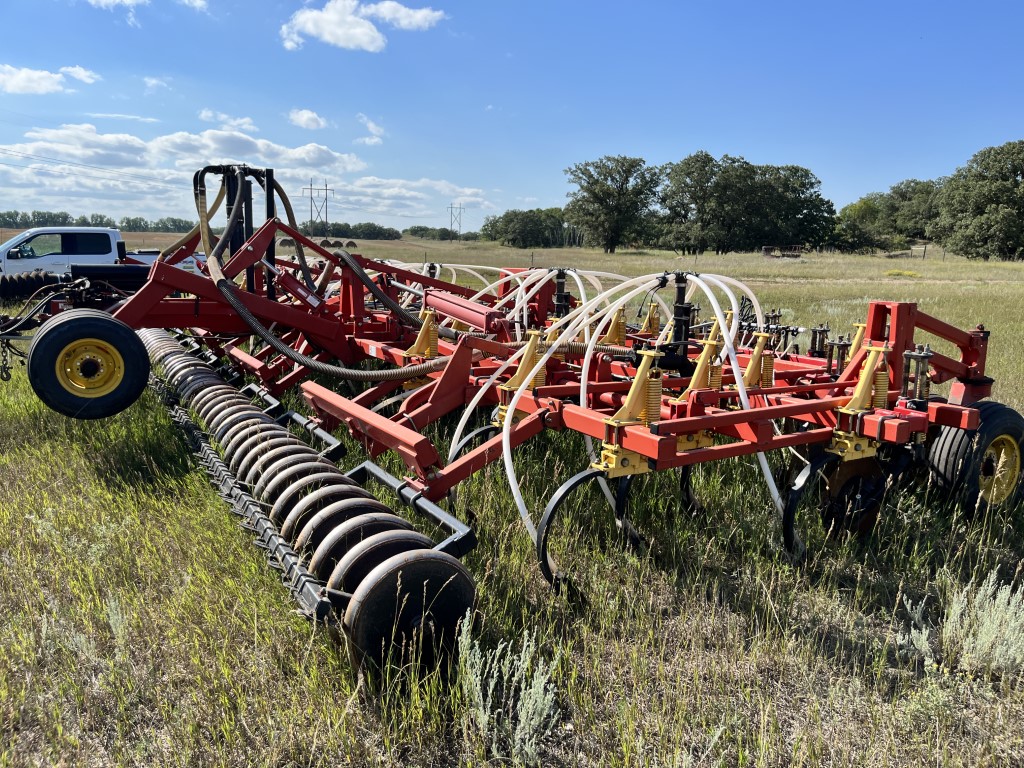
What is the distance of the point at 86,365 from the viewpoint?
4590 mm

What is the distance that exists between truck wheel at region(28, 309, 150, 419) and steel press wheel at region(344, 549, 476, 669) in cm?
301

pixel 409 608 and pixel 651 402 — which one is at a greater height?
pixel 651 402

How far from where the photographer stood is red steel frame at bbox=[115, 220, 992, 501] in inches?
132

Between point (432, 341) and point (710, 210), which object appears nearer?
point (432, 341)

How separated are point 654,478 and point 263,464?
244cm

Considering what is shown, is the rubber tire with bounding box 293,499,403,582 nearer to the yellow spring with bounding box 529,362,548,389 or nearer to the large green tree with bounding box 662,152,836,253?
the yellow spring with bounding box 529,362,548,389

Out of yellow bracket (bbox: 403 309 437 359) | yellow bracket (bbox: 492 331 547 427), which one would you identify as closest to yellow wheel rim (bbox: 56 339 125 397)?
yellow bracket (bbox: 403 309 437 359)

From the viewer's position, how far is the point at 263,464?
352cm

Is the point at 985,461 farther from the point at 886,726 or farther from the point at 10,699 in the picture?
the point at 10,699

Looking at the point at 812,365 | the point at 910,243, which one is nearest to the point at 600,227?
the point at 910,243

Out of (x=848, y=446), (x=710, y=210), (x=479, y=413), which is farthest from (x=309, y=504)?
(x=710, y=210)

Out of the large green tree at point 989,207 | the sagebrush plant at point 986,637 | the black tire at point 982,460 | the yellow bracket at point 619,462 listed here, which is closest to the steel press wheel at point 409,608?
the yellow bracket at point 619,462

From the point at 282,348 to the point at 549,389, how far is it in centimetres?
238

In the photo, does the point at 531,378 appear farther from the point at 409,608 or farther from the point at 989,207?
the point at 989,207
